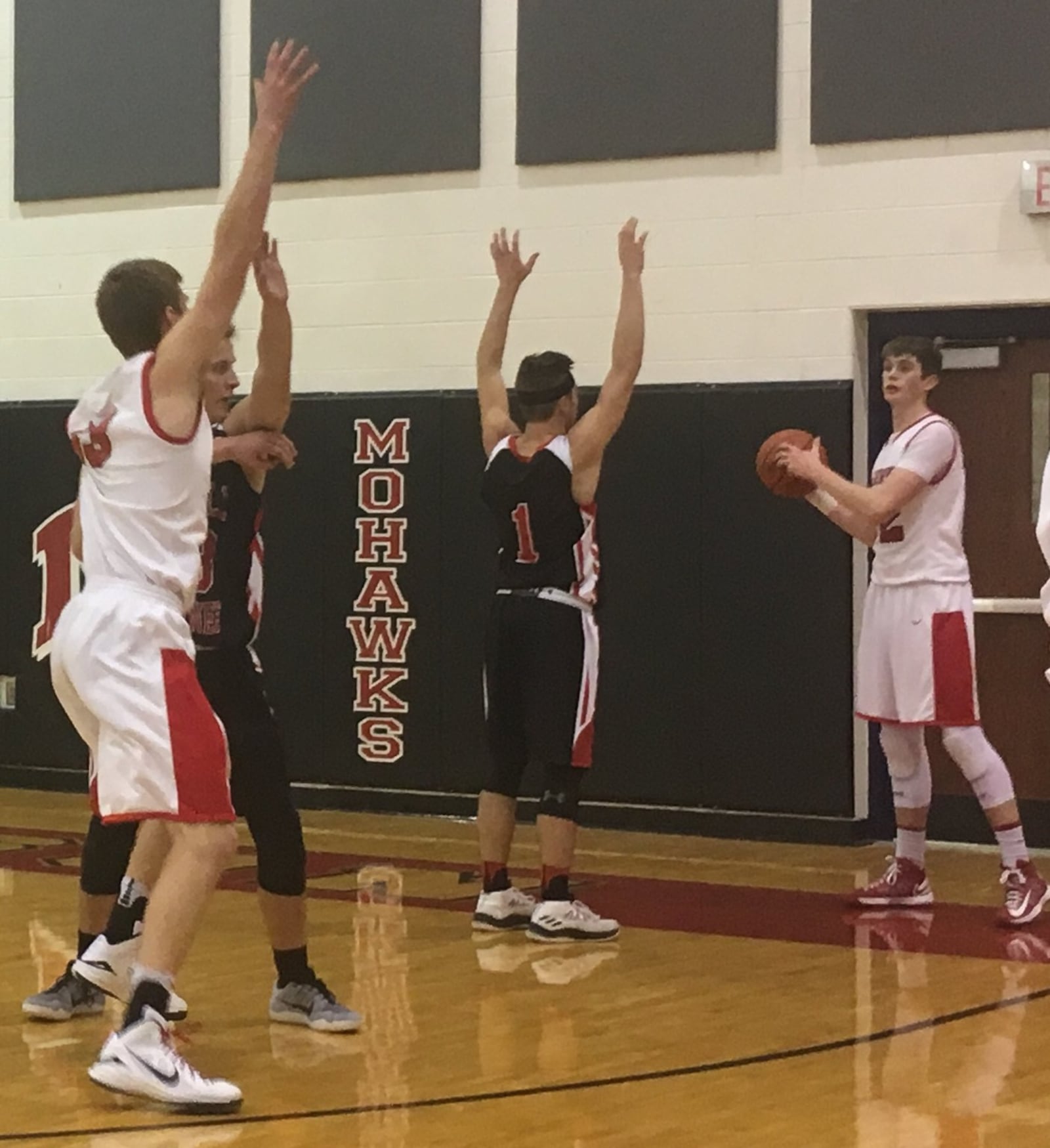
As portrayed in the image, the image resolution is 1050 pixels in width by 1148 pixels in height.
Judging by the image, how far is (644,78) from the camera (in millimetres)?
9352

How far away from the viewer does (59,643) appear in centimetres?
457

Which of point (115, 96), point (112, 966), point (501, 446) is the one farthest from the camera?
point (115, 96)

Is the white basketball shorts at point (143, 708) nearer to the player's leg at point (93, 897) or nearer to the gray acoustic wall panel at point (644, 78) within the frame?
the player's leg at point (93, 897)

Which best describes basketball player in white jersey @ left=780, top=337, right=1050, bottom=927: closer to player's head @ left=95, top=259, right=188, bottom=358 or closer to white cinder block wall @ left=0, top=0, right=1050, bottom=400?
white cinder block wall @ left=0, top=0, right=1050, bottom=400

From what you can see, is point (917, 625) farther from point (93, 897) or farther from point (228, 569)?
point (93, 897)

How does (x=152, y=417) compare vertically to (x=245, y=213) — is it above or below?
below

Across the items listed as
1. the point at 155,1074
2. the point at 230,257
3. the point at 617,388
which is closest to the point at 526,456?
the point at 617,388

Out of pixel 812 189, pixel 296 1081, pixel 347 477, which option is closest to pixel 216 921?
pixel 296 1081

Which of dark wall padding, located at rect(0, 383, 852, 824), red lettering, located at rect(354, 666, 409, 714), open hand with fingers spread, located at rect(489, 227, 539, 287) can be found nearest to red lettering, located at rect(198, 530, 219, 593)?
open hand with fingers spread, located at rect(489, 227, 539, 287)

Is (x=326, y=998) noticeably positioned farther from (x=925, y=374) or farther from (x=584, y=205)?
(x=584, y=205)

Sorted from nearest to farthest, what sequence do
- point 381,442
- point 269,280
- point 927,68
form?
point 269,280 → point 927,68 → point 381,442

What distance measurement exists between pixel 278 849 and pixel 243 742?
0.93 ft

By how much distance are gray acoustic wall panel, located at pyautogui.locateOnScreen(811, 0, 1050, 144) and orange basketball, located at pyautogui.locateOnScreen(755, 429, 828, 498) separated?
7.66 feet

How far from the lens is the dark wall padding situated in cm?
902
